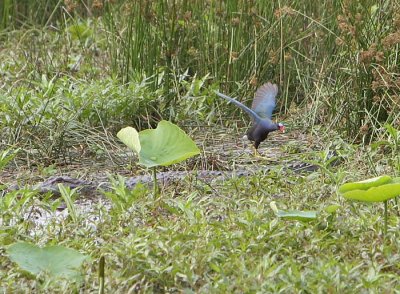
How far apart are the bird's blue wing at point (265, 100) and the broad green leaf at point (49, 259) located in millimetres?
1829

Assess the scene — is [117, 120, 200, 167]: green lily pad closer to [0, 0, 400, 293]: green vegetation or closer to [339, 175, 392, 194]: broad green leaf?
[0, 0, 400, 293]: green vegetation

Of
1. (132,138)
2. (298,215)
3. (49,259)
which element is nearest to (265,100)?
(132,138)

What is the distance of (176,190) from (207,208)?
1.19 ft

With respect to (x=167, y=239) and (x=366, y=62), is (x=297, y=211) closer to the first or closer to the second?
(x=167, y=239)

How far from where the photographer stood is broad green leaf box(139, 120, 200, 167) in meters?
3.91

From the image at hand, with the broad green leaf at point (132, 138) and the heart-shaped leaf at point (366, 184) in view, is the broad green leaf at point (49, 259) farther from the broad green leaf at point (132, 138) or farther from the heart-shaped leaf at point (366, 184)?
the heart-shaped leaf at point (366, 184)

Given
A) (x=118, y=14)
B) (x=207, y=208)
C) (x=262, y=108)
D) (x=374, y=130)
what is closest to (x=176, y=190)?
(x=207, y=208)

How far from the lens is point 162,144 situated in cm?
399

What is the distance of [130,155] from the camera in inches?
189

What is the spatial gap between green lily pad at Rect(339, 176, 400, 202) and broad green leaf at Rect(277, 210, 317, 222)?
0.42 feet

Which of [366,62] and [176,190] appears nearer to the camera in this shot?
[176,190]

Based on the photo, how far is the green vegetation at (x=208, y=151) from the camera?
3.26 meters

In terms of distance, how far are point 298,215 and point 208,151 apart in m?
1.42

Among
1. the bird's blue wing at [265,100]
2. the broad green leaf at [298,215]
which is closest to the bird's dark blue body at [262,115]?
the bird's blue wing at [265,100]
